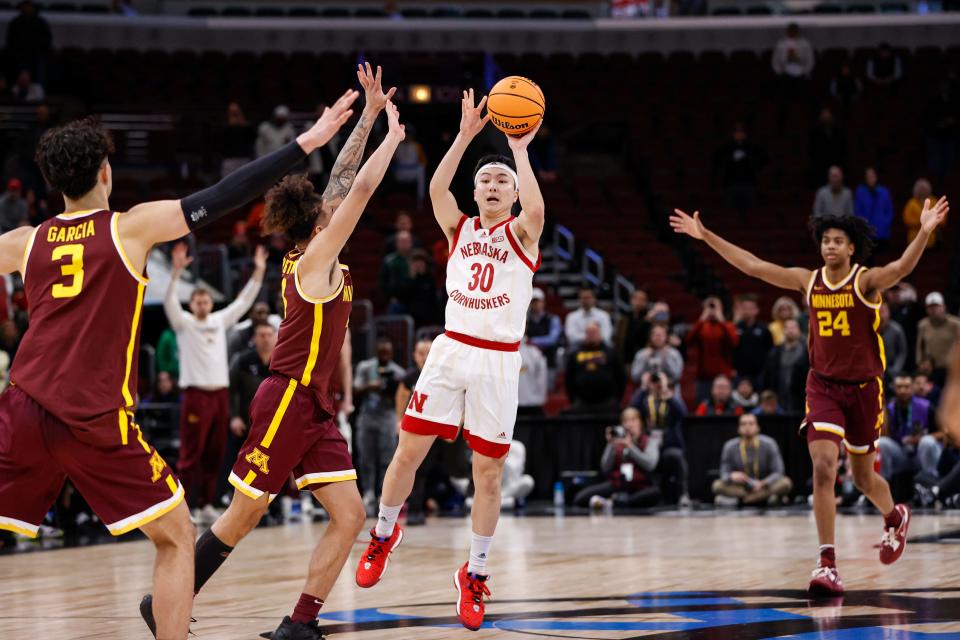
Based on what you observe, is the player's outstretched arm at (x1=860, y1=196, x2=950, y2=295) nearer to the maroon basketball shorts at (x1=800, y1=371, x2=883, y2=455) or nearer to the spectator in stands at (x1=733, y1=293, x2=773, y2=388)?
the maroon basketball shorts at (x1=800, y1=371, x2=883, y2=455)

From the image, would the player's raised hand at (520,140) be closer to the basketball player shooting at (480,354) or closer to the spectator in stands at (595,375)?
the basketball player shooting at (480,354)

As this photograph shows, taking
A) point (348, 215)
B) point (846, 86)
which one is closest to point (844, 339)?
point (348, 215)

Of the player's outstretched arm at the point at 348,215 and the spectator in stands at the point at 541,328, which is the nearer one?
the player's outstretched arm at the point at 348,215

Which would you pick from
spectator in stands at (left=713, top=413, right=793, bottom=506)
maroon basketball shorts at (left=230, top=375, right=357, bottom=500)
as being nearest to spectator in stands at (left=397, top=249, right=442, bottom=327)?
spectator in stands at (left=713, top=413, right=793, bottom=506)

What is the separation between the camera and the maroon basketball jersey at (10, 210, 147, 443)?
→ 479cm

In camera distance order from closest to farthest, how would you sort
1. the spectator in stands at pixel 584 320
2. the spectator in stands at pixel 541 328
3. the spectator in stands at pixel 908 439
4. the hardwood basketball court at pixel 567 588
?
the hardwood basketball court at pixel 567 588 < the spectator in stands at pixel 908 439 < the spectator in stands at pixel 584 320 < the spectator in stands at pixel 541 328

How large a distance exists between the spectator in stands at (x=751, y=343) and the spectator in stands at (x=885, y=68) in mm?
9558

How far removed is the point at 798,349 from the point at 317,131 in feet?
36.9

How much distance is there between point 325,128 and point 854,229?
15.4 feet

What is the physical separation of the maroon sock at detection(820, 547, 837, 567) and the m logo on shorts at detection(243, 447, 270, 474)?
11.3ft

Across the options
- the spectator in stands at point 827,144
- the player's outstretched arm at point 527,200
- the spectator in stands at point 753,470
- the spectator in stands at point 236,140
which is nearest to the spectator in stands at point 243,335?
the spectator in stands at point 753,470

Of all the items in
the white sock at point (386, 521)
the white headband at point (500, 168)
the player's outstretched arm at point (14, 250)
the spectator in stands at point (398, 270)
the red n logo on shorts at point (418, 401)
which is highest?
the spectator in stands at point (398, 270)

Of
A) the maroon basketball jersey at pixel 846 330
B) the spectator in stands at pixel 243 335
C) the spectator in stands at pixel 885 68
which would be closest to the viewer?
the maroon basketball jersey at pixel 846 330

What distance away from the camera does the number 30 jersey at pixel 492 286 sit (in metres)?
6.87
